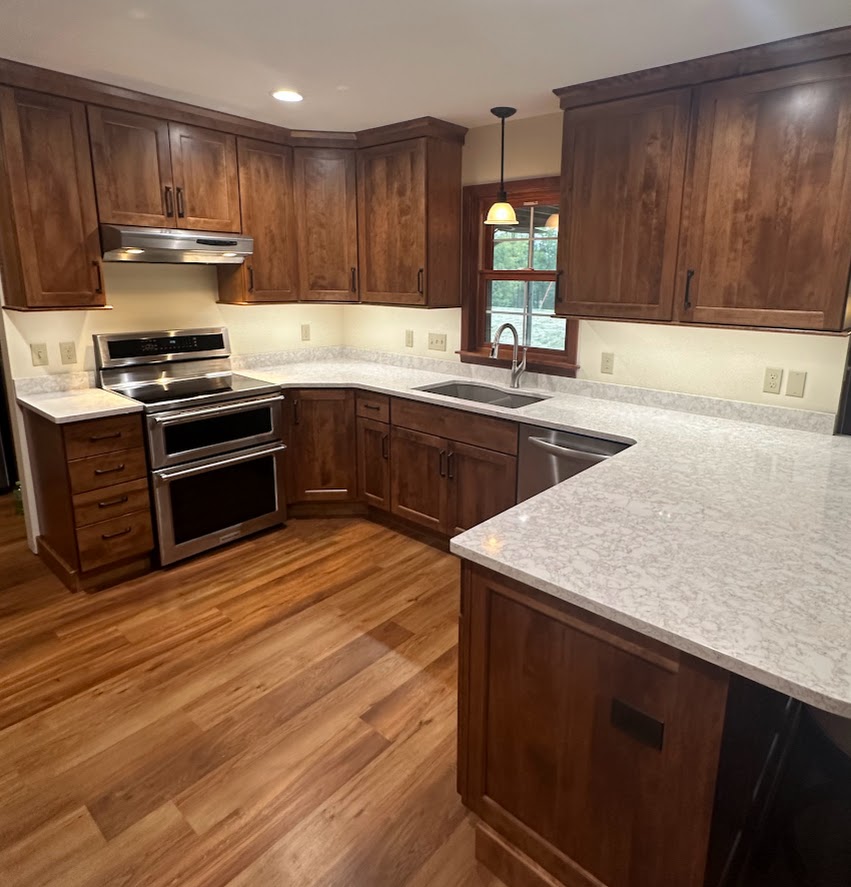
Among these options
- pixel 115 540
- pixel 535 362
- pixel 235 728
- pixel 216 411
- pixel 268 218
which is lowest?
pixel 235 728

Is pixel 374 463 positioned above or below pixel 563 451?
below

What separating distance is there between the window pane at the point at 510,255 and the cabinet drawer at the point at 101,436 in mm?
2161

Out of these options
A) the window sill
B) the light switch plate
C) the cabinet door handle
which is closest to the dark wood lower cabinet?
the cabinet door handle

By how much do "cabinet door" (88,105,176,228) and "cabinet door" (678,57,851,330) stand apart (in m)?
2.54

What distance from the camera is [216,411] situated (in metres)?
3.26

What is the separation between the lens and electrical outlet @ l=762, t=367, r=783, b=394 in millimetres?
2638

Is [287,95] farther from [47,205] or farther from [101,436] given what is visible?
[101,436]

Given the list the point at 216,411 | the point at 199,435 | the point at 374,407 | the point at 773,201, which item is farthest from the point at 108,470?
the point at 773,201

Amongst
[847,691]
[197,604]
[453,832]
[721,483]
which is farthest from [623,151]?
[197,604]

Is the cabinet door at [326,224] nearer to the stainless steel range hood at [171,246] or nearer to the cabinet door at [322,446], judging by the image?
the stainless steel range hood at [171,246]

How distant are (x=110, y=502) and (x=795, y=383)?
10.4 ft

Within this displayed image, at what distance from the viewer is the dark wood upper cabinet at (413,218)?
346cm

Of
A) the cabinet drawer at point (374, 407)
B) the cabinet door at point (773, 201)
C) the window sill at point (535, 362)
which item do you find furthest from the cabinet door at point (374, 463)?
the cabinet door at point (773, 201)

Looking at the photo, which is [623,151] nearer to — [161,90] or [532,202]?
[532,202]
